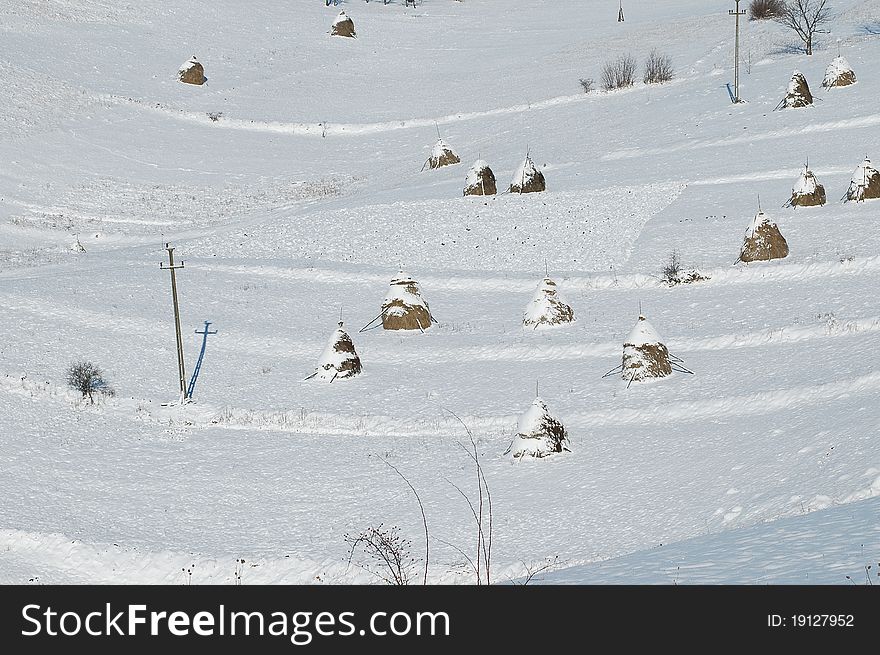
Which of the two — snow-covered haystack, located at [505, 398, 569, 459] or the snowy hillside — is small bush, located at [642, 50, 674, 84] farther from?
snow-covered haystack, located at [505, 398, 569, 459]

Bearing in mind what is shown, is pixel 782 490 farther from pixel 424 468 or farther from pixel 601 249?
pixel 601 249

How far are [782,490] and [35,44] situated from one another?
70969mm

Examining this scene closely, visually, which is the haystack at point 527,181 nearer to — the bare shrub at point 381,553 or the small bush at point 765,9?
the bare shrub at point 381,553

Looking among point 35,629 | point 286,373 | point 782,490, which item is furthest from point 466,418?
point 35,629

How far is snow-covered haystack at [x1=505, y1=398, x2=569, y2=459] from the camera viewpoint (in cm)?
2606

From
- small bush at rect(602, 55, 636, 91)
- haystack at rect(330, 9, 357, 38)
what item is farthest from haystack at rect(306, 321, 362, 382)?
haystack at rect(330, 9, 357, 38)

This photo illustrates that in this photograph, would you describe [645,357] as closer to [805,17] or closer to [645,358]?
[645,358]

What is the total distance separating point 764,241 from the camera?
3747 cm

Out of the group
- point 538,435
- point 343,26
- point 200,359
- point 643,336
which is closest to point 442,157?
point 200,359

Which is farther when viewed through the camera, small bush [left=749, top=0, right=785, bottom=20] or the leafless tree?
small bush [left=749, top=0, right=785, bottom=20]

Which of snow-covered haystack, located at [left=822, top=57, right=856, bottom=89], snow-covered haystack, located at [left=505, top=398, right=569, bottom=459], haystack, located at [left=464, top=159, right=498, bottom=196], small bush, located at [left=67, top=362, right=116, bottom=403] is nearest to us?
snow-covered haystack, located at [left=505, top=398, right=569, bottom=459]

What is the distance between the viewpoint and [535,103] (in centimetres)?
7019

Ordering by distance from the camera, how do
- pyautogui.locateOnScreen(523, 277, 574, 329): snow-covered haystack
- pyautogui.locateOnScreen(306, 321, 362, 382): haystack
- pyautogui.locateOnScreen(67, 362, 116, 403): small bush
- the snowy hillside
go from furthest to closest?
pyautogui.locateOnScreen(523, 277, 574, 329): snow-covered haystack → pyautogui.locateOnScreen(306, 321, 362, 382): haystack → pyautogui.locateOnScreen(67, 362, 116, 403): small bush → the snowy hillside

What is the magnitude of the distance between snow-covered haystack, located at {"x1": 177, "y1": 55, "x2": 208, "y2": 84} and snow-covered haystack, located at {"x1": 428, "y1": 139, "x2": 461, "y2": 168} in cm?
2558
